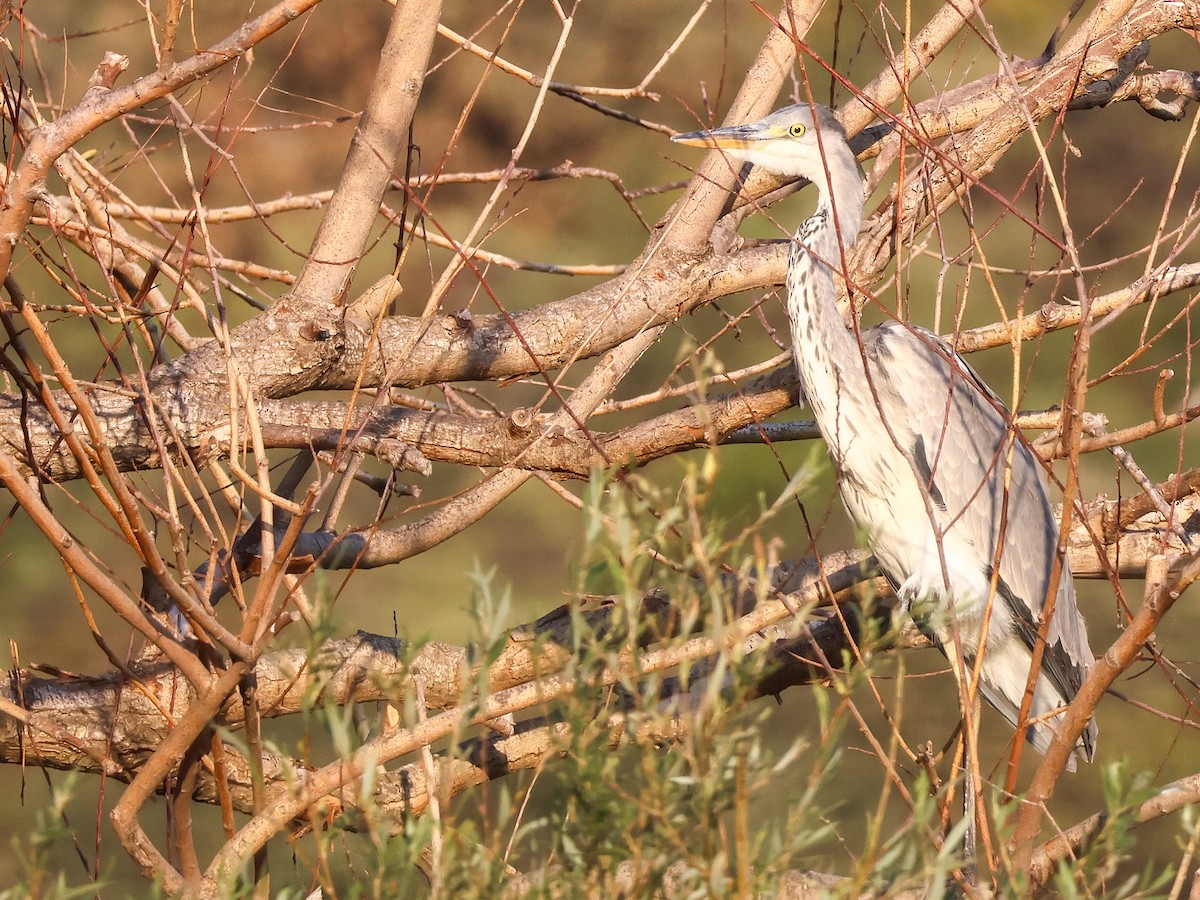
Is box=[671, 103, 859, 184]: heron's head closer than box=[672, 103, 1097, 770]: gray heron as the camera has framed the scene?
No

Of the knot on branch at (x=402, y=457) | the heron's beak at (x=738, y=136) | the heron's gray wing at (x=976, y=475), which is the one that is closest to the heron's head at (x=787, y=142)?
the heron's beak at (x=738, y=136)

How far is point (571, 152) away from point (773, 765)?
610 cm

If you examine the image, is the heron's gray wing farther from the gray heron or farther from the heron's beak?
the heron's beak

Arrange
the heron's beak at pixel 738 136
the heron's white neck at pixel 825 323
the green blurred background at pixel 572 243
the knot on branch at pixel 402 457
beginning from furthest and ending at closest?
1. the green blurred background at pixel 572 243
2. the heron's beak at pixel 738 136
3. the heron's white neck at pixel 825 323
4. the knot on branch at pixel 402 457

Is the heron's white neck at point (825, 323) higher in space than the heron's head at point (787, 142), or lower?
lower

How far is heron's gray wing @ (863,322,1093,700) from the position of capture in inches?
77.8

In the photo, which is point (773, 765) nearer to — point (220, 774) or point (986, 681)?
point (220, 774)

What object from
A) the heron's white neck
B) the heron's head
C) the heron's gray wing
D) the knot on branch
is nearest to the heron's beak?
the heron's head

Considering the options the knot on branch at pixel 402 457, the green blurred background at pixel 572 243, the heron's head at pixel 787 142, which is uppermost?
the green blurred background at pixel 572 243

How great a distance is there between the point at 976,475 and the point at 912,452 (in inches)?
7.8

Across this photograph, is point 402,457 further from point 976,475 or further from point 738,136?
point 976,475

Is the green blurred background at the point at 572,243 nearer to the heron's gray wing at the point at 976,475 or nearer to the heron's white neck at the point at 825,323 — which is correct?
the heron's gray wing at the point at 976,475

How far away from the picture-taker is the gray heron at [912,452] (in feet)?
6.38

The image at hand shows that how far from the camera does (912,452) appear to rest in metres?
1.97
